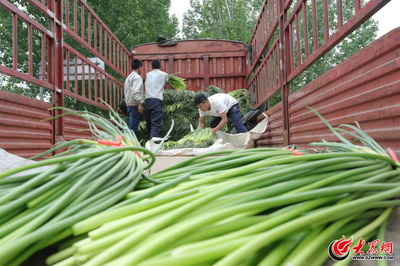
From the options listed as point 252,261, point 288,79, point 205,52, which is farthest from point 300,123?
point 205,52

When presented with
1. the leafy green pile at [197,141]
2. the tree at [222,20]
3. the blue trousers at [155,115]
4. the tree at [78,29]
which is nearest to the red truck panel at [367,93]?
the leafy green pile at [197,141]

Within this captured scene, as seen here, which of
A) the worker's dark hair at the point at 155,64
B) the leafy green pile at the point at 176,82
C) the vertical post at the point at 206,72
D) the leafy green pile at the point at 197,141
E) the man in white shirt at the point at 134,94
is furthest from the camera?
the vertical post at the point at 206,72

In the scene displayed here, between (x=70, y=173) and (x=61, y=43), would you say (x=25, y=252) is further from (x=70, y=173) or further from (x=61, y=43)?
(x=61, y=43)

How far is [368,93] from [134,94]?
471cm

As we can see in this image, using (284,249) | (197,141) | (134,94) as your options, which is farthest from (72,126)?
(284,249)

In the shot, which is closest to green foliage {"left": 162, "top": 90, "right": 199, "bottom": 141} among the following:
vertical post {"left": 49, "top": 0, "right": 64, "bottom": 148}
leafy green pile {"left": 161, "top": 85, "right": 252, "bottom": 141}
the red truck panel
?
leafy green pile {"left": 161, "top": 85, "right": 252, "bottom": 141}

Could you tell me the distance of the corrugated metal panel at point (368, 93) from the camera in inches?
59.8

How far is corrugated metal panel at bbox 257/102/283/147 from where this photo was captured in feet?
13.3

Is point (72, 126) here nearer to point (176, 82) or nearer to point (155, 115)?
point (155, 115)

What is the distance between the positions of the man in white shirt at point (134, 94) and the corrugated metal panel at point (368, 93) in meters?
3.89

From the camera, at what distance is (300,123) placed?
313 centimetres

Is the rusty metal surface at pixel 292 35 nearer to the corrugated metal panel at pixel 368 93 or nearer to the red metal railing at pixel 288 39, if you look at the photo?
the red metal railing at pixel 288 39

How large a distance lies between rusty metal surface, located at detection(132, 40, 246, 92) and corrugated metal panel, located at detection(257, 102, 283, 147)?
8.09ft

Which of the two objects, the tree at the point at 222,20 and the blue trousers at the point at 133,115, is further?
the tree at the point at 222,20
